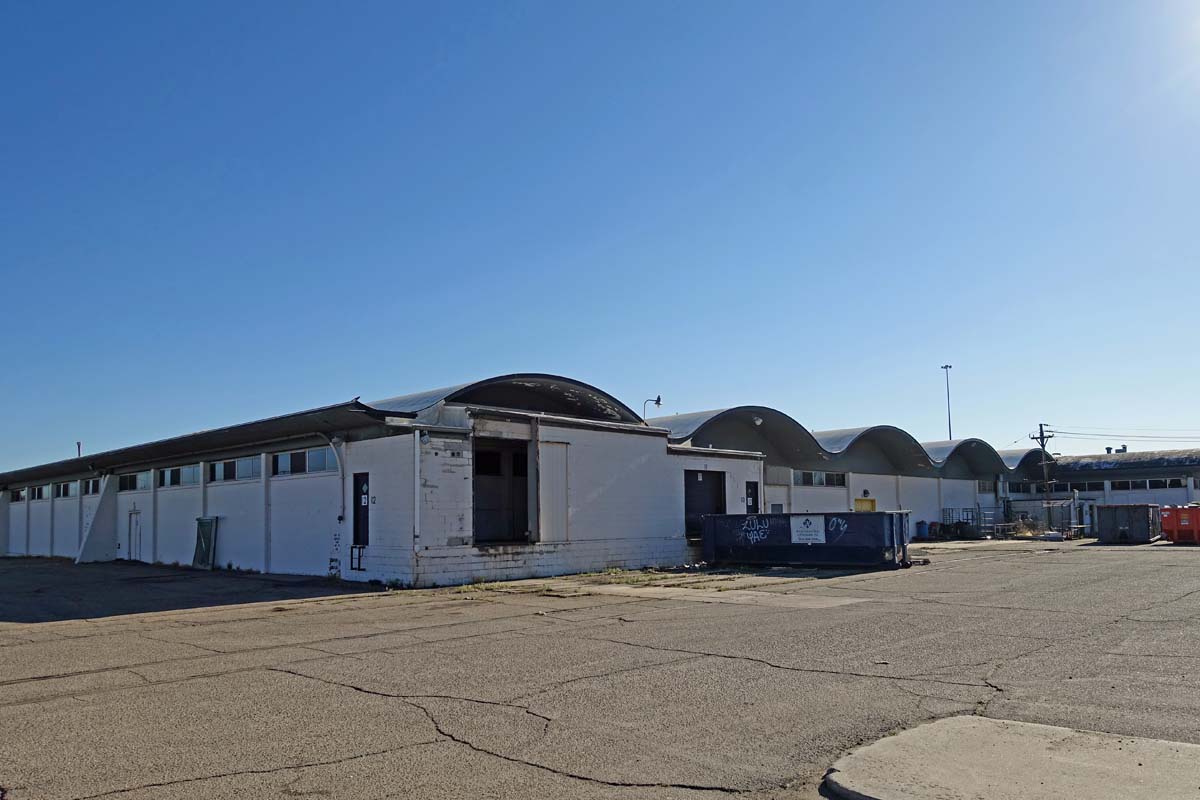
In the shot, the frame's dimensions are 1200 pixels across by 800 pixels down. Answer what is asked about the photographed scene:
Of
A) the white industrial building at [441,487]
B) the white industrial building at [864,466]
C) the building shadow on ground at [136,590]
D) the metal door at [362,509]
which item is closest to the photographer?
the building shadow on ground at [136,590]

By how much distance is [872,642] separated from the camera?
11336 millimetres

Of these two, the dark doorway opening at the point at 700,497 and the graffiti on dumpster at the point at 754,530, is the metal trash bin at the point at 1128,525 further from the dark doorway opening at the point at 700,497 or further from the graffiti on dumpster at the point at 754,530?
the graffiti on dumpster at the point at 754,530

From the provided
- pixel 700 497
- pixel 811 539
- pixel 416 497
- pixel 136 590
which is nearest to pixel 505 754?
pixel 416 497

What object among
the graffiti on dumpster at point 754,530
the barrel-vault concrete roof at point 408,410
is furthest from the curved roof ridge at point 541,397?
the graffiti on dumpster at point 754,530

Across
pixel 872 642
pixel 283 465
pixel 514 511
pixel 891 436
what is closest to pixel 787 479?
pixel 891 436

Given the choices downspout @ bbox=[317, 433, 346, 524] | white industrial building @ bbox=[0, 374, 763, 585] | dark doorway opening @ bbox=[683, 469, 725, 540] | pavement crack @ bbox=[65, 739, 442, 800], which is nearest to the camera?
pavement crack @ bbox=[65, 739, 442, 800]

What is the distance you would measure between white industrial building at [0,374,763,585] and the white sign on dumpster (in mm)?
3751

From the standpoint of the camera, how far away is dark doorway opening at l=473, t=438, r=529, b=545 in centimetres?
2708

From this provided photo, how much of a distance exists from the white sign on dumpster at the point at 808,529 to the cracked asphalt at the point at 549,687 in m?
8.46

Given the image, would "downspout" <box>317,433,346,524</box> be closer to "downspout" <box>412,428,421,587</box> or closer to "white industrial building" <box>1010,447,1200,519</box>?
"downspout" <box>412,428,421,587</box>

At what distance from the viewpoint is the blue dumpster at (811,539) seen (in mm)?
25328

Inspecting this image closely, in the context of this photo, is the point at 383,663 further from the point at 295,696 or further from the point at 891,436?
the point at 891,436

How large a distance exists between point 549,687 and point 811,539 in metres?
18.7

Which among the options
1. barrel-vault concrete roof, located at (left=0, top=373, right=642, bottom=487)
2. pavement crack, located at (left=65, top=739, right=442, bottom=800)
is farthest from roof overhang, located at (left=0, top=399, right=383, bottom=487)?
pavement crack, located at (left=65, top=739, right=442, bottom=800)
